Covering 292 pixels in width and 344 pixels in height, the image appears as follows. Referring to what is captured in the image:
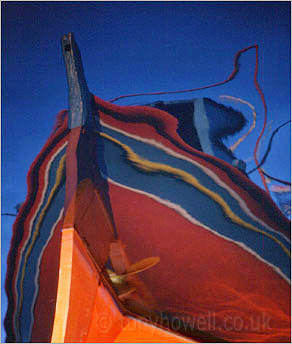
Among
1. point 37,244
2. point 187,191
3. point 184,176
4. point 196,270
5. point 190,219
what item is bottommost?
point 196,270

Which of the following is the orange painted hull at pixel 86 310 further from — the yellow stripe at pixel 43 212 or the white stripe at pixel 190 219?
the white stripe at pixel 190 219

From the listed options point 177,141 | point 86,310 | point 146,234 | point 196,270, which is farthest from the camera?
point 196,270

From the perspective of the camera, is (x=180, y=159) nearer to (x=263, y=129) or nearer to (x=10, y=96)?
(x=263, y=129)

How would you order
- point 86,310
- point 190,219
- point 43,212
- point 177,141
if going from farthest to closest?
point 190,219, point 43,212, point 177,141, point 86,310

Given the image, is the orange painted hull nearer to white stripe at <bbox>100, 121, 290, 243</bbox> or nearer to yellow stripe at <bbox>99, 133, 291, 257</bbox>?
yellow stripe at <bbox>99, 133, 291, 257</bbox>

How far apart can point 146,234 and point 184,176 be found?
89 centimetres

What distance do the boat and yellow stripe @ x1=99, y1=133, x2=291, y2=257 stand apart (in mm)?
12

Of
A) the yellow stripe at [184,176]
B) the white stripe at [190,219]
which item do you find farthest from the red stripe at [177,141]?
the white stripe at [190,219]

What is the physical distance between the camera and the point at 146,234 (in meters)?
3.54

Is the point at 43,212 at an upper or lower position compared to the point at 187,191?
lower

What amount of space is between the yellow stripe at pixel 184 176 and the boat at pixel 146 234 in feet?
0.04

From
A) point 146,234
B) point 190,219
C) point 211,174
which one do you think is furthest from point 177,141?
point 146,234

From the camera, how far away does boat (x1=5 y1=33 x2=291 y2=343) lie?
2.85 meters

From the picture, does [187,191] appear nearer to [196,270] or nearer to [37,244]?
[196,270]
